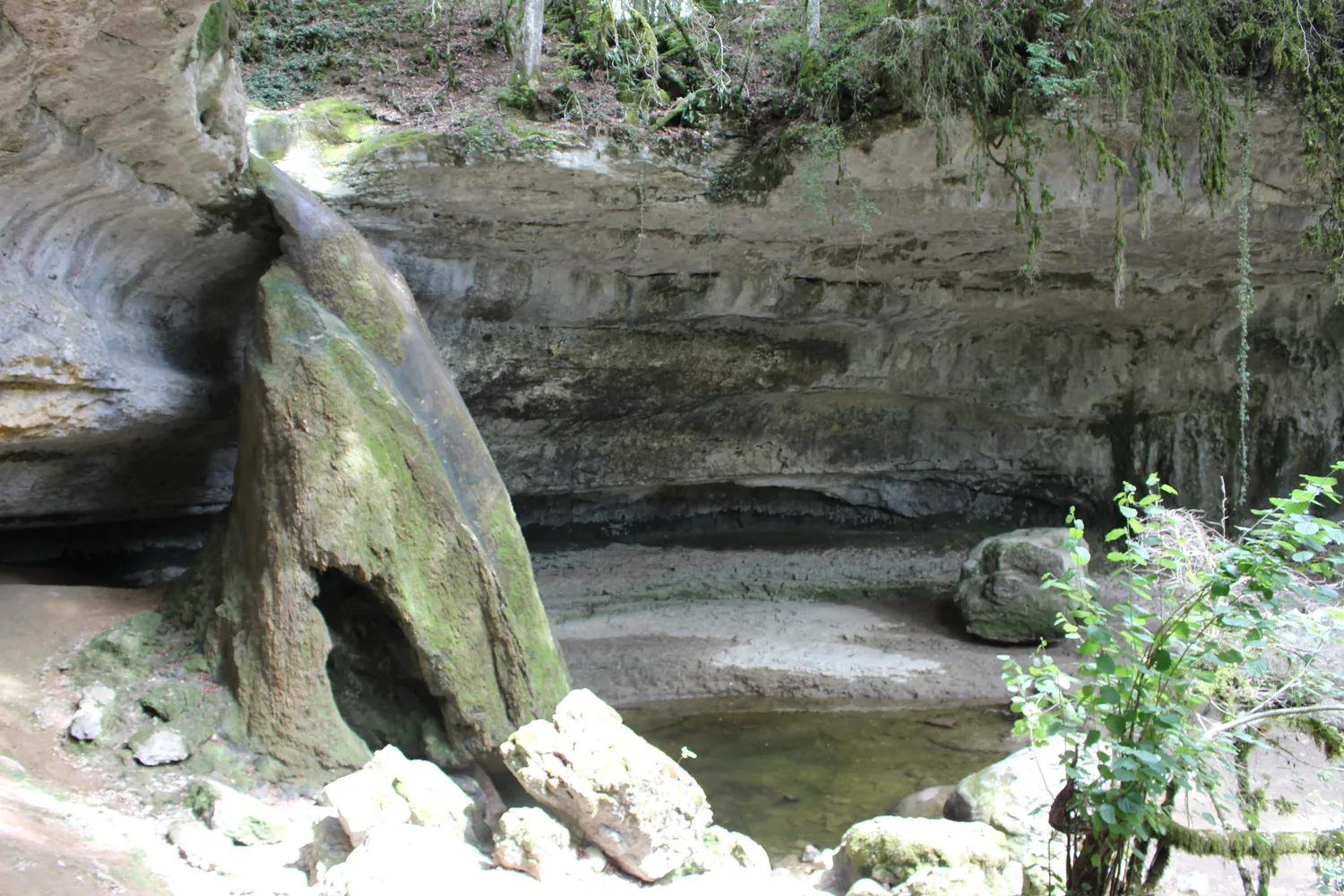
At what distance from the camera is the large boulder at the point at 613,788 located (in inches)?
168

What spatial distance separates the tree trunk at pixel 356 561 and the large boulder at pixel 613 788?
1136mm

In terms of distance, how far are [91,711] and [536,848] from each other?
2.44 metres

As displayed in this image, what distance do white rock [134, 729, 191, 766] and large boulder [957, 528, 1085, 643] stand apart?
7.53m

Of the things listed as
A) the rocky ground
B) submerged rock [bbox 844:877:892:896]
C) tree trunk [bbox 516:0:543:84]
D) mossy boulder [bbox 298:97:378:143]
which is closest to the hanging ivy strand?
tree trunk [bbox 516:0:543:84]

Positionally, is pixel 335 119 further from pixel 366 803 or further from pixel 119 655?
pixel 366 803

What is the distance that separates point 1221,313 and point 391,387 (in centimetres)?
1018

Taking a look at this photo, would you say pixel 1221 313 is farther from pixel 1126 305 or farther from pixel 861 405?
pixel 861 405

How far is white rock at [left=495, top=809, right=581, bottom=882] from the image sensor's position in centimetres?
420

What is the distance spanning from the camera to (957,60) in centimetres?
758

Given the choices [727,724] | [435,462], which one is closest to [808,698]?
[727,724]

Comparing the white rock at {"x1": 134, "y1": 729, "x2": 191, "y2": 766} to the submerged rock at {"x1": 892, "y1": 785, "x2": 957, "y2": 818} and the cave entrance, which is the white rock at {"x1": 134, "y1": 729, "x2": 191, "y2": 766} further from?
the submerged rock at {"x1": 892, "y1": 785, "x2": 957, "y2": 818}

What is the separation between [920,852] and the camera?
15.5 feet

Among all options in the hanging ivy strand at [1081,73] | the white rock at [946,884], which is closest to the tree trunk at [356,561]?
the white rock at [946,884]

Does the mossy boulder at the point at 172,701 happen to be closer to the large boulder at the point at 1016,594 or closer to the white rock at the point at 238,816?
the white rock at the point at 238,816
